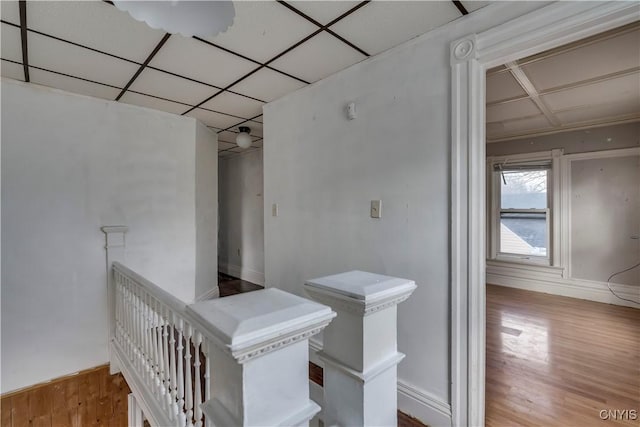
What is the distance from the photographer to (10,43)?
1.76 m

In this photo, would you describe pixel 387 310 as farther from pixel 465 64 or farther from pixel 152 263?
pixel 152 263

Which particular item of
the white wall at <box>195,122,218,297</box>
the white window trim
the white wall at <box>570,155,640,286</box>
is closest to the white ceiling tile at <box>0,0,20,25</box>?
the white wall at <box>195,122,218,297</box>

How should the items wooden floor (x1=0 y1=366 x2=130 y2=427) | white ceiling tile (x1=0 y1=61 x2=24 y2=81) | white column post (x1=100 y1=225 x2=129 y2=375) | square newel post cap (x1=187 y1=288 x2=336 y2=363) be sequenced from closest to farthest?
square newel post cap (x1=187 y1=288 x2=336 y2=363)
white ceiling tile (x1=0 y1=61 x2=24 y2=81)
wooden floor (x1=0 y1=366 x2=130 y2=427)
white column post (x1=100 y1=225 x2=129 y2=375)

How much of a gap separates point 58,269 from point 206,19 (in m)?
2.48

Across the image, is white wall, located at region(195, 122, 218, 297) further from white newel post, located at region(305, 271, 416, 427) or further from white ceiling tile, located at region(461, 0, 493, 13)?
white newel post, located at region(305, 271, 416, 427)

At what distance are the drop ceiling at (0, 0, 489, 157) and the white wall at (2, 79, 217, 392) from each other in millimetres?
263

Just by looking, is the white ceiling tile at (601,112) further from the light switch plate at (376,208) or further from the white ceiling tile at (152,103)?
the white ceiling tile at (152,103)

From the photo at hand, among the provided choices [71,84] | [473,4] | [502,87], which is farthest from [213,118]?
[502,87]

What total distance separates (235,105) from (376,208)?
5.86 ft

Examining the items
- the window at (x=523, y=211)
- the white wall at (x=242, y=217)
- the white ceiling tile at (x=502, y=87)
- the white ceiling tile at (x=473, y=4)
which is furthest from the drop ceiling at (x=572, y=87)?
the white wall at (x=242, y=217)

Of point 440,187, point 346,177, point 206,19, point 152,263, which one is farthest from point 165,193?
point 440,187

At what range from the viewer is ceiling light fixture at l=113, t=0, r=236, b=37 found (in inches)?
38.7

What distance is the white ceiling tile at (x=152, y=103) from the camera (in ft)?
8.59

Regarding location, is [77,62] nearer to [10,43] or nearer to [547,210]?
[10,43]
